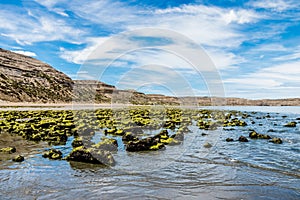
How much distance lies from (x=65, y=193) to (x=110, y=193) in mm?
1645

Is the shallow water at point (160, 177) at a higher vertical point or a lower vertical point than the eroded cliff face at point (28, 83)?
lower

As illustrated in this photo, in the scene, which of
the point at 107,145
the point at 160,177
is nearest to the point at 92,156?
the point at 107,145

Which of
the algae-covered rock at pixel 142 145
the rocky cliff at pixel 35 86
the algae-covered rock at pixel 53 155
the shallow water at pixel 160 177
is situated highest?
the rocky cliff at pixel 35 86

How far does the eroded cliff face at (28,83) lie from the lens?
4081 inches

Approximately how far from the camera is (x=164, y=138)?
67.4 ft

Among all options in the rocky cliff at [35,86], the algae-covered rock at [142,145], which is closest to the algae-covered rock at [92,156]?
the algae-covered rock at [142,145]

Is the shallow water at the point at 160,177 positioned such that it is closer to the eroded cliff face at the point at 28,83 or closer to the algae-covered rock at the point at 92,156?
the algae-covered rock at the point at 92,156

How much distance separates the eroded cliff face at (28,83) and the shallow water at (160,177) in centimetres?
9486

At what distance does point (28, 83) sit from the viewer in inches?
4845

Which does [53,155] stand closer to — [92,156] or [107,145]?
[92,156]

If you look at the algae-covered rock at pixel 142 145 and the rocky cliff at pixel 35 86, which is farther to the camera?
the rocky cliff at pixel 35 86

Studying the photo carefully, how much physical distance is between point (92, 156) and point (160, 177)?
156 inches

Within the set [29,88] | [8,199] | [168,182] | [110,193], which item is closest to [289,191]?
[168,182]

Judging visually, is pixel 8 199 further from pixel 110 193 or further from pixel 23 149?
pixel 23 149
